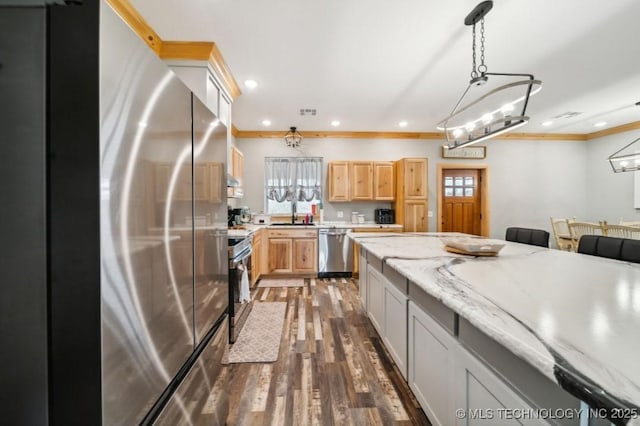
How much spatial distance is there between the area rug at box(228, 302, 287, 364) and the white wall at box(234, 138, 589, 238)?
2671mm

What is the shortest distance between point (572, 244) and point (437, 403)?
4610 mm

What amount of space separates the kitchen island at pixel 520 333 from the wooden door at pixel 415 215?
3.17 metres

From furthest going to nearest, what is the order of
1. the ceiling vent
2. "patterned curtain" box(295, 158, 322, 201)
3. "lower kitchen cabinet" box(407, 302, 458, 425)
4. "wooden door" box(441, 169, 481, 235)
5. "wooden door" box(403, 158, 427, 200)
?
"wooden door" box(441, 169, 481, 235), "patterned curtain" box(295, 158, 322, 201), "wooden door" box(403, 158, 427, 200), the ceiling vent, "lower kitchen cabinet" box(407, 302, 458, 425)

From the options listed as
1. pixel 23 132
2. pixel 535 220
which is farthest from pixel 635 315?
pixel 535 220

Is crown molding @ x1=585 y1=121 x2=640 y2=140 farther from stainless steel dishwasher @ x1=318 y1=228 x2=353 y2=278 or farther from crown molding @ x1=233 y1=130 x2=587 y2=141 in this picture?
stainless steel dishwasher @ x1=318 y1=228 x2=353 y2=278

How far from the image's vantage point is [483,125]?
90.0 inches

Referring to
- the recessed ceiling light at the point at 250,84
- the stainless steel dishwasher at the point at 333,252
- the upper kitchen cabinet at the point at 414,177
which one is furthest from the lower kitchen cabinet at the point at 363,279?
the upper kitchen cabinet at the point at 414,177

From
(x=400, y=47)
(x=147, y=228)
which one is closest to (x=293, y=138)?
(x=400, y=47)

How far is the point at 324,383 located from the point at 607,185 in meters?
6.94

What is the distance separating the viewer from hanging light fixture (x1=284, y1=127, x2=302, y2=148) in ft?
17.7

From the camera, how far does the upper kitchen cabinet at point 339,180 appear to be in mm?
5281

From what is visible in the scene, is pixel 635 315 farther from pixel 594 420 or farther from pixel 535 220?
pixel 535 220

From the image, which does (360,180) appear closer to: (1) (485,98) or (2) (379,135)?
(2) (379,135)

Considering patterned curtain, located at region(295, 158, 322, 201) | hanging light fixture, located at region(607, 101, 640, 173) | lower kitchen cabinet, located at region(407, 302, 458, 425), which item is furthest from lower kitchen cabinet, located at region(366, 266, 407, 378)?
hanging light fixture, located at region(607, 101, 640, 173)
